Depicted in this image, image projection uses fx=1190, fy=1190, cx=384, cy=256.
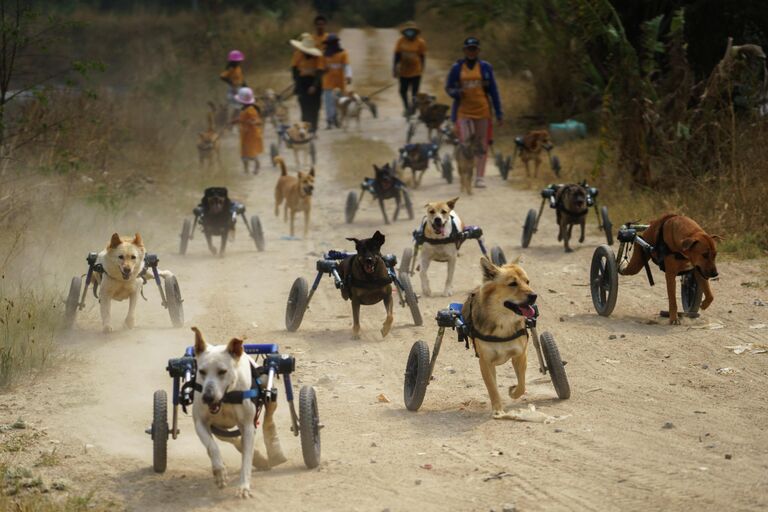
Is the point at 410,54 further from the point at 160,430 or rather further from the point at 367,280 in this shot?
the point at 160,430

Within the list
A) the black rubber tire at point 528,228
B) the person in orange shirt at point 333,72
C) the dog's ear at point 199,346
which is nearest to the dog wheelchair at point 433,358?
the dog's ear at point 199,346

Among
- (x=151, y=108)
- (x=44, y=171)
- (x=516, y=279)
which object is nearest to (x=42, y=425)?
(x=516, y=279)

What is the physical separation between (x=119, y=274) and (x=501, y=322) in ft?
15.4

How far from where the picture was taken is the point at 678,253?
38.8 feet

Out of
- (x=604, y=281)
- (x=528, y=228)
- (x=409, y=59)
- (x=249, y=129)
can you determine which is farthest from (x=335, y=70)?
(x=604, y=281)

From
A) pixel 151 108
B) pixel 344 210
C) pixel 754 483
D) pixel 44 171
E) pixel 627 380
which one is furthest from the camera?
pixel 151 108

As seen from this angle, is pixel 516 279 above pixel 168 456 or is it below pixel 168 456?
Answer: above

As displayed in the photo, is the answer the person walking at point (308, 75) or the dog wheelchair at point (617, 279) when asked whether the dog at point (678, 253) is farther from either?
the person walking at point (308, 75)

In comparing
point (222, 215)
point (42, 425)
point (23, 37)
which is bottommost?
point (42, 425)

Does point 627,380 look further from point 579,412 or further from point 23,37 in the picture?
point 23,37

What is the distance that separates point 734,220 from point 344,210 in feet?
25.0

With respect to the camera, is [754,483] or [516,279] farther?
[516,279]

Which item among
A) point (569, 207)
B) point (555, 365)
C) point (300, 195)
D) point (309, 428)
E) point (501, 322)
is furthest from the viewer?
point (300, 195)

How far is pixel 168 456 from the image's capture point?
27.1 feet
